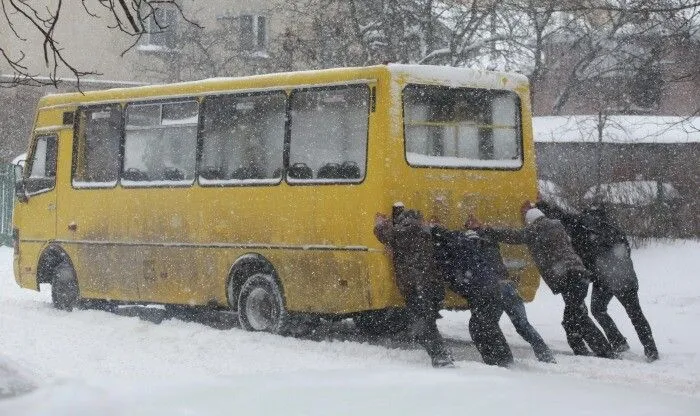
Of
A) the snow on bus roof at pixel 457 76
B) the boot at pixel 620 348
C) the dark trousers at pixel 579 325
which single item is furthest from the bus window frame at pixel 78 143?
the boot at pixel 620 348

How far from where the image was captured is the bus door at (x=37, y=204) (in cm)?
1717

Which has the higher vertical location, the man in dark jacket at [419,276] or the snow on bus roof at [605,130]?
the snow on bus roof at [605,130]

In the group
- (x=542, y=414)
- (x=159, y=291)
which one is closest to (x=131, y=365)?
(x=159, y=291)

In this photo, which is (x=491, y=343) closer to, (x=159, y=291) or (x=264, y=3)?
(x=159, y=291)

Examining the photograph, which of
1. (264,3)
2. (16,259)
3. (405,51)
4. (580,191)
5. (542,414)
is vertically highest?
(264,3)

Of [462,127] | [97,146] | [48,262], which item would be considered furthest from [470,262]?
[48,262]

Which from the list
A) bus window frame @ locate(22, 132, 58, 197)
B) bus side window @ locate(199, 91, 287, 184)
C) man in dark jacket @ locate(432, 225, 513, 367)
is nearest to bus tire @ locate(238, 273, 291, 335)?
bus side window @ locate(199, 91, 287, 184)

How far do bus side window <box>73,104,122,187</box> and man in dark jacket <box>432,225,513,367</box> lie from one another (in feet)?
19.9

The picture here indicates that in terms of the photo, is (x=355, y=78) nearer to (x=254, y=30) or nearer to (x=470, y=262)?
(x=470, y=262)

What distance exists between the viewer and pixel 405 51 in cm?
2408

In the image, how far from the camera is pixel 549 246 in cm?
Result: 1200

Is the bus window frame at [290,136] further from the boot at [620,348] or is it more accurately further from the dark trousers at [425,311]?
the boot at [620,348]

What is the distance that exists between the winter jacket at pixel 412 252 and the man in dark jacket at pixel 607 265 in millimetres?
1624

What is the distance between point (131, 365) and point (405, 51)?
44.8ft
